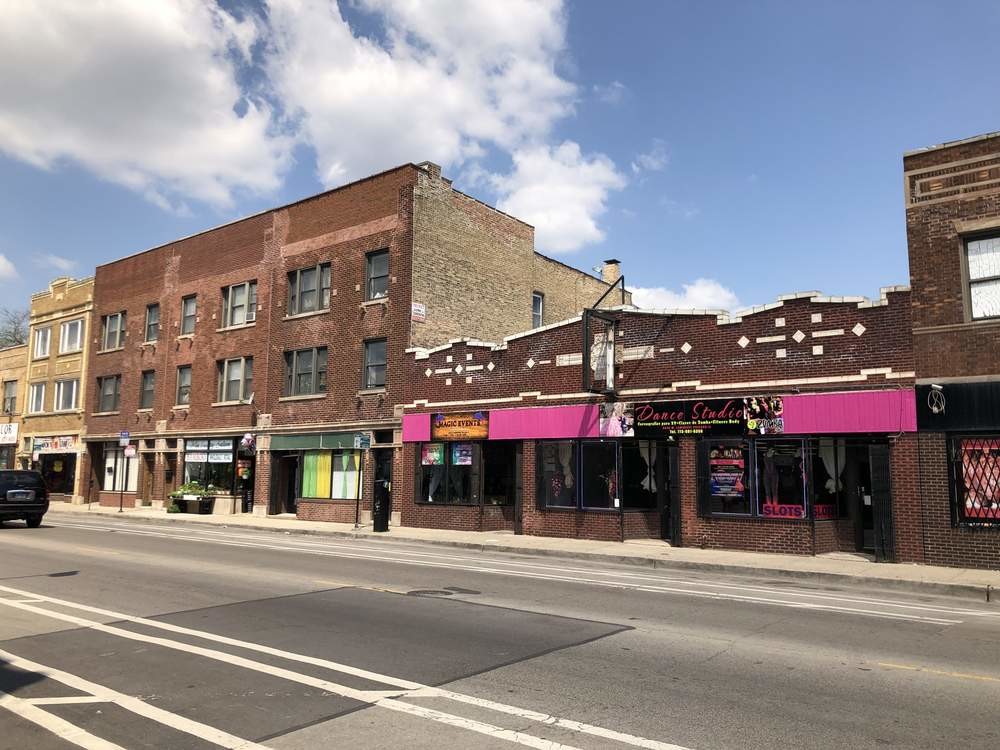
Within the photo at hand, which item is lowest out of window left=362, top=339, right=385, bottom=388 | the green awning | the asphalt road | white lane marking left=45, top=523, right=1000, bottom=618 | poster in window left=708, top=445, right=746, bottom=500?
white lane marking left=45, top=523, right=1000, bottom=618

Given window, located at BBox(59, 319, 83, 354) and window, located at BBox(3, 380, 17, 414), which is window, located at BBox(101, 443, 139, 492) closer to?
window, located at BBox(59, 319, 83, 354)

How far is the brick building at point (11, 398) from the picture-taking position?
→ 4672 cm

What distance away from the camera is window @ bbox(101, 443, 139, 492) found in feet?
125

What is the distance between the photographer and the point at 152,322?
3834 centimetres

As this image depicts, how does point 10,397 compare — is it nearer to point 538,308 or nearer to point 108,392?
point 108,392

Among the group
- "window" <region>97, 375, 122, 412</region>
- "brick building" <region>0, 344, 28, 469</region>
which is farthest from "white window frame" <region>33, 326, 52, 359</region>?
"window" <region>97, 375, 122, 412</region>

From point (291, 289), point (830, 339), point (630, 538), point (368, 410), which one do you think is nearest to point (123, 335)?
point (291, 289)

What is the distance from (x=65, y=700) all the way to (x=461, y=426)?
59.2ft

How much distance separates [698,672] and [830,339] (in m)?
11.9

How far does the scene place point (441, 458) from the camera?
24.6 metres

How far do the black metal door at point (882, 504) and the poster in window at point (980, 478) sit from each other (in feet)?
4.31

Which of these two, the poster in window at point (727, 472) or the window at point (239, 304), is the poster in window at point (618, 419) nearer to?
the poster in window at point (727, 472)

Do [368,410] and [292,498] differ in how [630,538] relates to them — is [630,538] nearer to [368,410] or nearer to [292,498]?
[368,410]

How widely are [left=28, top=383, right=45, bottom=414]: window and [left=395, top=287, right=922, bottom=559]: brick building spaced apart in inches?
1258
